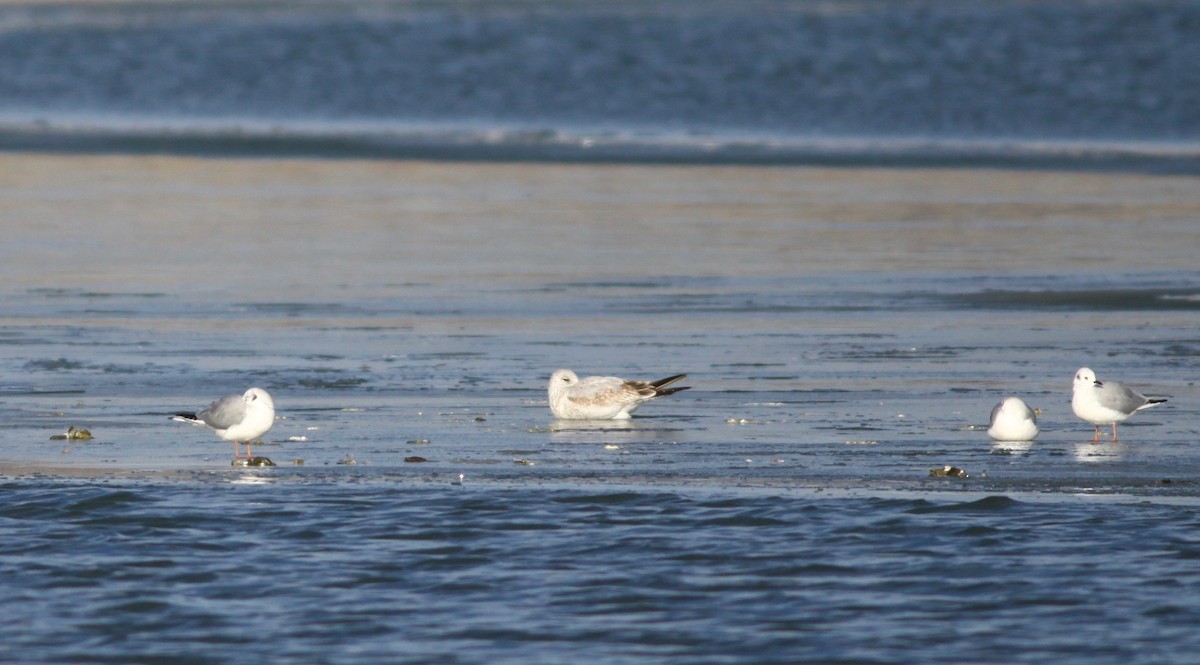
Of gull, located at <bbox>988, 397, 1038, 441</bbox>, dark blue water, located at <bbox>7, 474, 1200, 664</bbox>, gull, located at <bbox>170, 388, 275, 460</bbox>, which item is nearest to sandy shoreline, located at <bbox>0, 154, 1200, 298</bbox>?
gull, located at <bbox>170, 388, 275, 460</bbox>

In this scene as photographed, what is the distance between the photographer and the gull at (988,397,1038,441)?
10500 millimetres

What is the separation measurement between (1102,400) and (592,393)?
9.74ft

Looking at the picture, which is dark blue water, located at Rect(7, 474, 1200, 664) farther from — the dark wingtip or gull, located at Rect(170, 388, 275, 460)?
the dark wingtip

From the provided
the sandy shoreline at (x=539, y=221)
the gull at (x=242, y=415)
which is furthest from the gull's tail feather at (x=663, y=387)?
the sandy shoreline at (x=539, y=221)

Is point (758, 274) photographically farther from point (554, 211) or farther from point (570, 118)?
point (570, 118)

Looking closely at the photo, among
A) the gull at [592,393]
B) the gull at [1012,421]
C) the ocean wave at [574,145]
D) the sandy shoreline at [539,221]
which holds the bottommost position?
the gull at [1012,421]

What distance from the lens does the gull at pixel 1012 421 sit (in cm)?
1050

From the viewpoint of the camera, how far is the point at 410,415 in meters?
11.8

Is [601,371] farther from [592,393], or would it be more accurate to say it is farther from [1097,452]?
[1097,452]

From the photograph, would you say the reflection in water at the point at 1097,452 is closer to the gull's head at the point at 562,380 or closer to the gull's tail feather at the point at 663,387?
the gull's tail feather at the point at 663,387

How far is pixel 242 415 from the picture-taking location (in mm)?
10320

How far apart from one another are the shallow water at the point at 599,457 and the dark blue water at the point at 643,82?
13.0 metres

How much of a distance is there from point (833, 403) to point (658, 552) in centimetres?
346

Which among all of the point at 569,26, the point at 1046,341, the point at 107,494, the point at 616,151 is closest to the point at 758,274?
the point at 1046,341
